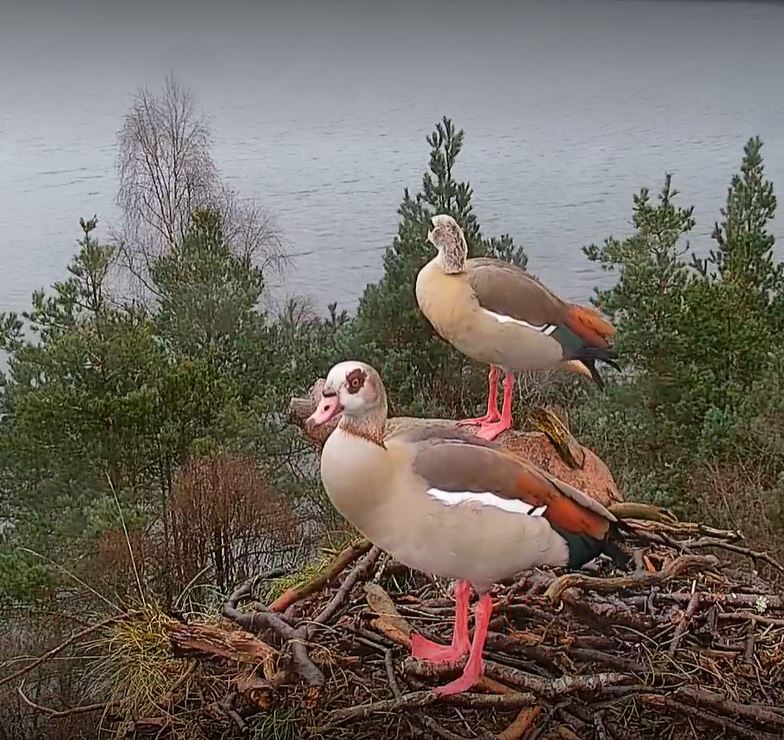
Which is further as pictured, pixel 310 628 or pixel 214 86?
pixel 214 86

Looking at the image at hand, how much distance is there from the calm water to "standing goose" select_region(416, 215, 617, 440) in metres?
0.82

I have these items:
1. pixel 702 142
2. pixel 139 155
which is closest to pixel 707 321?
pixel 702 142

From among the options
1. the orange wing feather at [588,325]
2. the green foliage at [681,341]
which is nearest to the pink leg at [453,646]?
the orange wing feather at [588,325]

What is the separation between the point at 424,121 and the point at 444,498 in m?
1.24

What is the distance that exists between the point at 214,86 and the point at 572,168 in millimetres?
735

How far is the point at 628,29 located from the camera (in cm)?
196

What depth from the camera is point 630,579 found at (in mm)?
1300

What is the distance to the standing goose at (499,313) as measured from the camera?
1.12 meters

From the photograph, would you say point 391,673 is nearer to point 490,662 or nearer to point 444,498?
point 490,662

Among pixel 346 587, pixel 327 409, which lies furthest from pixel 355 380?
pixel 346 587

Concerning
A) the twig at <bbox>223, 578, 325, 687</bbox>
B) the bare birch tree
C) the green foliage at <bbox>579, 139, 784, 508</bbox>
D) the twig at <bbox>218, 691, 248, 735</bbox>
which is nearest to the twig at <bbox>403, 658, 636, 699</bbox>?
the twig at <bbox>223, 578, 325, 687</bbox>

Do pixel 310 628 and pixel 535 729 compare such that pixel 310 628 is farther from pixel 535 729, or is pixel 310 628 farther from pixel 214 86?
pixel 214 86

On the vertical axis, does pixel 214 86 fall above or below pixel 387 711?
above

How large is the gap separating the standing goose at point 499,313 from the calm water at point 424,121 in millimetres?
819
